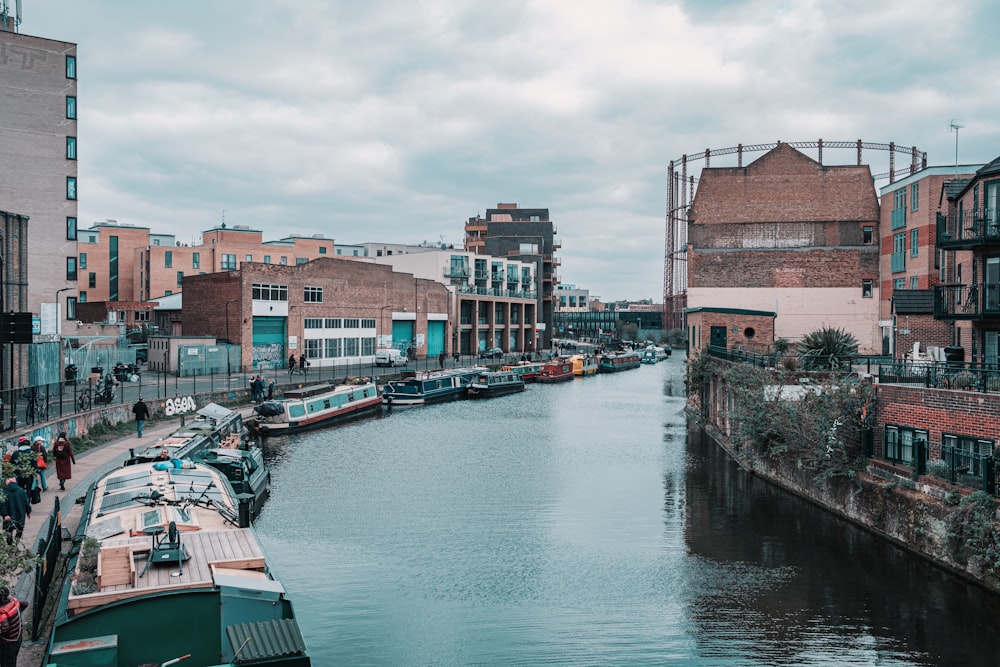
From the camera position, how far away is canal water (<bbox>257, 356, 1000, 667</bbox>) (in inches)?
575

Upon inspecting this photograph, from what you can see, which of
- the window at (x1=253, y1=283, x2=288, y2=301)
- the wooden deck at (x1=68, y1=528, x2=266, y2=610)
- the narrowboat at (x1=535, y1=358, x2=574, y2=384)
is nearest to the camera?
the wooden deck at (x1=68, y1=528, x2=266, y2=610)

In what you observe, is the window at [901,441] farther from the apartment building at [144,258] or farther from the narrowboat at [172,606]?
the apartment building at [144,258]

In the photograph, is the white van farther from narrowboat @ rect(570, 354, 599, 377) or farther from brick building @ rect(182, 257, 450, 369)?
narrowboat @ rect(570, 354, 599, 377)

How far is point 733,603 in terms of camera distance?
1662cm

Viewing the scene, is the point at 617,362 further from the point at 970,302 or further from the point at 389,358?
the point at 970,302

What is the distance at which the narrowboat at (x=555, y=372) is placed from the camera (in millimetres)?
72000

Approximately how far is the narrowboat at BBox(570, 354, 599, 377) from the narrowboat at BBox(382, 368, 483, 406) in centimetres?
2207

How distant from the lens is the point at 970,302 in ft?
79.2

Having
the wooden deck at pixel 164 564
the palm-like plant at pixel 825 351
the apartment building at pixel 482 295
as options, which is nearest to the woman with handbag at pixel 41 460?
the wooden deck at pixel 164 564

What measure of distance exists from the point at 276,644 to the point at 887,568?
13.7 m

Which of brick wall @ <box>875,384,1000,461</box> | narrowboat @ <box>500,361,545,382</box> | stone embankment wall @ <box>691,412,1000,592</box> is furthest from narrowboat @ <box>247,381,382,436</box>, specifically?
brick wall @ <box>875,384,1000,461</box>

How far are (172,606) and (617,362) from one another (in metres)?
78.3

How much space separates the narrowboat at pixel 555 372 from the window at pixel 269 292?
955 inches

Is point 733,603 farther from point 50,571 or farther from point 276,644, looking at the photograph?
point 50,571
